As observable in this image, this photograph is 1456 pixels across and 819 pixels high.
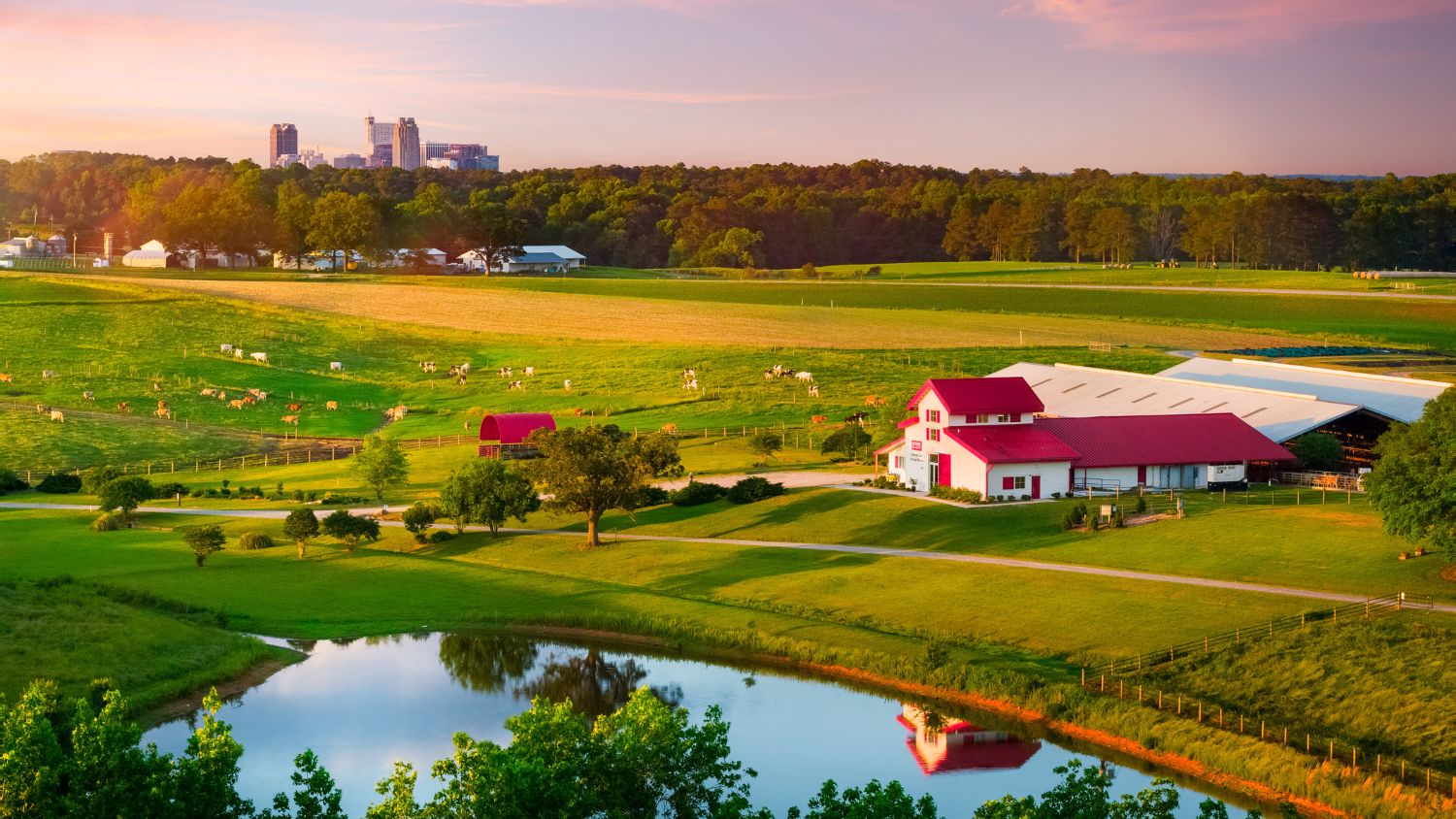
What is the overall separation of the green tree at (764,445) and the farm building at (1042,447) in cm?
967

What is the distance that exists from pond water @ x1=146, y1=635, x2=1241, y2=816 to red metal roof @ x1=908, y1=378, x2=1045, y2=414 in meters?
25.5

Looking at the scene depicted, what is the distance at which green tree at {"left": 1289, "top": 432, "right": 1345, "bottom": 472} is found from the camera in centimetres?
7331

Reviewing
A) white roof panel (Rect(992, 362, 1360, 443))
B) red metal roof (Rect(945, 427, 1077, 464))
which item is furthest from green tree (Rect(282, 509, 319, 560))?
white roof panel (Rect(992, 362, 1360, 443))

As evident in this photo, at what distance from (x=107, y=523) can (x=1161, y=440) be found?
51.0 metres

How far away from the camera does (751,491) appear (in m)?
72.2

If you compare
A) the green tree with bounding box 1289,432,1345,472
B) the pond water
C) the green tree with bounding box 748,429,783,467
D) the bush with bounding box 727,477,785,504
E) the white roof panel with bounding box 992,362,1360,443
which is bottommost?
the pond water

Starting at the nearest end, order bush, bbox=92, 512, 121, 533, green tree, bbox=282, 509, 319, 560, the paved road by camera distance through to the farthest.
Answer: the paved road < green tree, bbox=282, 509, 319, 560 < bush, bbox=92, 512, 121, 533

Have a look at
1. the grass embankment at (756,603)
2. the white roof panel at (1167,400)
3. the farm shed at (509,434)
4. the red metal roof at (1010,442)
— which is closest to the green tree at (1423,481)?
the grass embankment at (756,603)

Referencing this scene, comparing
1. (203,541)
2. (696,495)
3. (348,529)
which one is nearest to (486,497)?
(348,529)

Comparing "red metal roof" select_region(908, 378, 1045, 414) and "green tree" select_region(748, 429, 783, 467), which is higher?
"red metal roof" select_region(908, 378, 1045, 414)

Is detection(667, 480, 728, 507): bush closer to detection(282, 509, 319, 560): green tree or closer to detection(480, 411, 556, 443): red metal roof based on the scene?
detection(480, 411, 556, 443): red metal roof

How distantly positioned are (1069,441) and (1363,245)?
13845 centimetres

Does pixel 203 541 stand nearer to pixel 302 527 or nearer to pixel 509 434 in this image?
pixel 302 527

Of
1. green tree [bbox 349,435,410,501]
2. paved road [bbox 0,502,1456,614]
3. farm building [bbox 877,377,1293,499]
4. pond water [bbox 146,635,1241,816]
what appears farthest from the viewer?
green tree [bbox 349,435,410,501]
